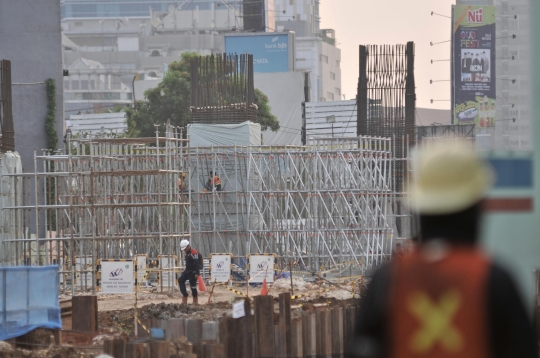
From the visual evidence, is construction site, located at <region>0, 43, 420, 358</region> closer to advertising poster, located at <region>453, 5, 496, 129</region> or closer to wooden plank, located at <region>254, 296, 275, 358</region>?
wooden plank, located at <region>254, 296, 275, 358</region>

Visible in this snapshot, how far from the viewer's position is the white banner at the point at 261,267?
1049 inches

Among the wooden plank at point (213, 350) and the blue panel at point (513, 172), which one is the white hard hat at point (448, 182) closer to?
the blue panel at point (513, 172)

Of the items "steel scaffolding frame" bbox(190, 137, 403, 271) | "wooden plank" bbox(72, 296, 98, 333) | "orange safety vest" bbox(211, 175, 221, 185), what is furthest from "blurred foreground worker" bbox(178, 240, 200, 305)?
"orange safety vest" bbox(211, 175, 221, 185)

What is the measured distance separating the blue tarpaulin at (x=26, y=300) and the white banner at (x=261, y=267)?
33.2 ft

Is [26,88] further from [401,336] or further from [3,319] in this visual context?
[401,336]

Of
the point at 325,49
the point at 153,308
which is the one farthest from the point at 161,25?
the point at 153,308

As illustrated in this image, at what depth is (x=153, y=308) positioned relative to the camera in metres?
21.5

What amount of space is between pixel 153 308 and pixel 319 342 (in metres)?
8.24

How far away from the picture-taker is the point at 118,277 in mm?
22094

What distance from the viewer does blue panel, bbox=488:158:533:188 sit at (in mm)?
5438

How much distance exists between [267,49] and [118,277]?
Answer: 71.4m

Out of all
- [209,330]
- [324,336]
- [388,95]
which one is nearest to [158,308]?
[209,330]

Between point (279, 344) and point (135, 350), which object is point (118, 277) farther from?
point (135, 350)

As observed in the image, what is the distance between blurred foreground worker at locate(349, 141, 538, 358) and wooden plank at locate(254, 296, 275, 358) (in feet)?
31.1
